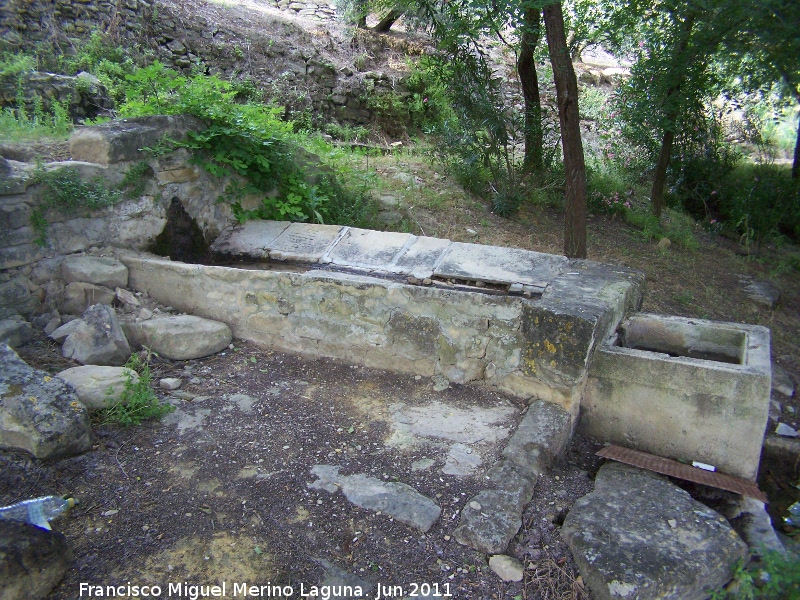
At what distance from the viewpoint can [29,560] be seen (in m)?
2.06

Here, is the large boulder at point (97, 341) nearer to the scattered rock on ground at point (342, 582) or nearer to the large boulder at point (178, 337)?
the large boulder at point (178, 337)

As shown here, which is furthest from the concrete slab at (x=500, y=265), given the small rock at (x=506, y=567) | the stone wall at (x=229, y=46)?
the stone wall at (x=229, y=46)

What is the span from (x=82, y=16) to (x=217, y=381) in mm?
7064

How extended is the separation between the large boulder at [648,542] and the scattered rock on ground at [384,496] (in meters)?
0.64

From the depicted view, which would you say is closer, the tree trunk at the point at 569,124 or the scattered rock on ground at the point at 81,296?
the scattered rock on ground at the point at 81,296

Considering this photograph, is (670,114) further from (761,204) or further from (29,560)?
(29,560)

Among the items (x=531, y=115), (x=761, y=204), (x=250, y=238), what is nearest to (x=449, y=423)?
(x=250, y=238)

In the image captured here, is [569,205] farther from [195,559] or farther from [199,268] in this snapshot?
[195,559]

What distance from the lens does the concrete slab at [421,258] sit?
13.2 feet

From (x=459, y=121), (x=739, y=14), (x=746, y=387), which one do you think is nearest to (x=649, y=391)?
(x=746, y=387)

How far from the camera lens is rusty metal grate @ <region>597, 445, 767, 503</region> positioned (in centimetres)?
299

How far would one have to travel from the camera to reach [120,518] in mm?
2490

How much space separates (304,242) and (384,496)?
8.09 feet

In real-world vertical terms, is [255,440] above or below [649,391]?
below
